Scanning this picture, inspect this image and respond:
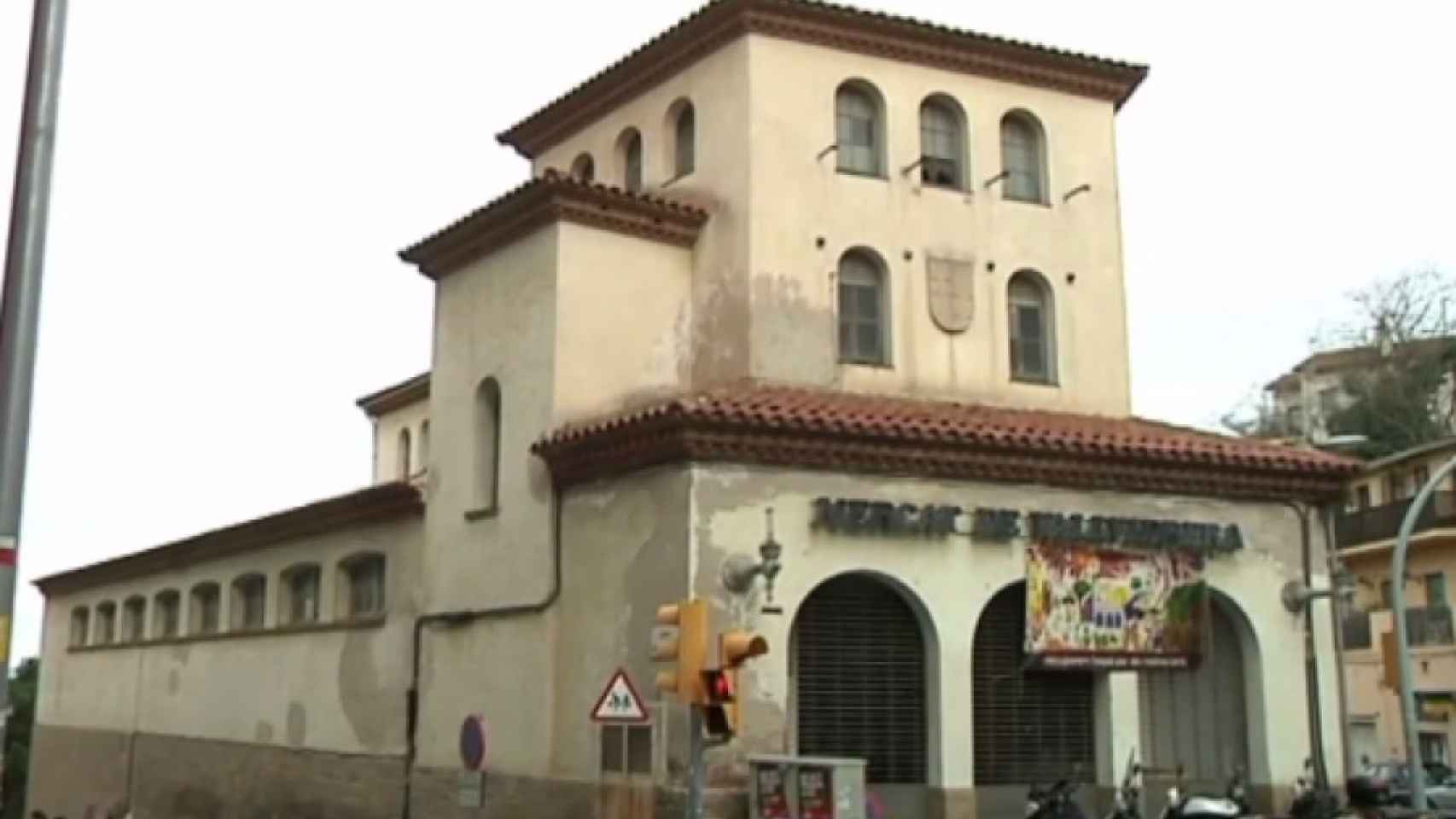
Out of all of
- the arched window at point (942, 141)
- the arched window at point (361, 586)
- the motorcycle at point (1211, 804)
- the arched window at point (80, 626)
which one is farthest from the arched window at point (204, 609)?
the motorcycle at point (1211, 804)

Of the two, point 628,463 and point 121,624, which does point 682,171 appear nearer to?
point 628,463

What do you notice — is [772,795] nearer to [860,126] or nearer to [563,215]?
[563,215]

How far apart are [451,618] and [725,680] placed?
9329 mm

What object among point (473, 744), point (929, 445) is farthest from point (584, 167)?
point (473, 744)

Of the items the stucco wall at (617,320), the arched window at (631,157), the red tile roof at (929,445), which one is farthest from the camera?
the arched window at (631,157)

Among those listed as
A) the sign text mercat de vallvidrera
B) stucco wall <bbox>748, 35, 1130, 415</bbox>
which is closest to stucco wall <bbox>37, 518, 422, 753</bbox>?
stucco wall <bbox>748, 35, 1130, 415</bbox>

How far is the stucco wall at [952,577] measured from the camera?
18609mm

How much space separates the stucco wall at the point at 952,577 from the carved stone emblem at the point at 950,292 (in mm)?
3283

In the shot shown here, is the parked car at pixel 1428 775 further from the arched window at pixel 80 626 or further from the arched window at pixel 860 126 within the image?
the arched window at pixel 80 626

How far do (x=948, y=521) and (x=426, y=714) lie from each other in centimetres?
755

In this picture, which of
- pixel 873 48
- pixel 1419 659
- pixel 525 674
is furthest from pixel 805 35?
pixel 1419 659

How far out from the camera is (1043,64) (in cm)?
2419

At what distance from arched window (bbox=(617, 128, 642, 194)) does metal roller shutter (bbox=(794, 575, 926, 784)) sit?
24.8 ft

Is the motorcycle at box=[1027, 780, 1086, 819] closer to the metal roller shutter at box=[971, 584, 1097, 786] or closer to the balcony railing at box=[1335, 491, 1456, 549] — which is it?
the metal roller shutter at box=[971, 584, 1097, 786]
